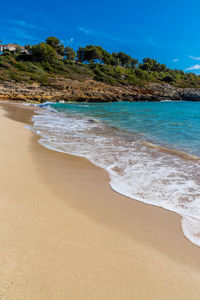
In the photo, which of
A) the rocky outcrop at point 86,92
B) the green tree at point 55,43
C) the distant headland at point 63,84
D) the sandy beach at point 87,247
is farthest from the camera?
the green tree at point 55,43

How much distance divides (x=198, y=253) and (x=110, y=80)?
4941 cm

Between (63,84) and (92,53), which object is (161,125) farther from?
(92,53)

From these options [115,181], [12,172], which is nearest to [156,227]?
[115,181]

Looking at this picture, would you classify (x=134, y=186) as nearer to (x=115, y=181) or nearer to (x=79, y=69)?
(x=115, y=181)

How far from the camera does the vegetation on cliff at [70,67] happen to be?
1575 inches

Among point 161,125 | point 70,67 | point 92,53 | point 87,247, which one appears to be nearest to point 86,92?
point 70,67

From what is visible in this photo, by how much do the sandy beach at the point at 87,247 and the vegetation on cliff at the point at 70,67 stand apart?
3680cm

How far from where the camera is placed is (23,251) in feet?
4.84

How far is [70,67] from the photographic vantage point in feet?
180

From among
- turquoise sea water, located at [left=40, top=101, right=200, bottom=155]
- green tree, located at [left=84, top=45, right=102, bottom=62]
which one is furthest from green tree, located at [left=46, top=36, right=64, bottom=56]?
turquoise sea water, located at [left=40, top=101, right=200, bottom=155]

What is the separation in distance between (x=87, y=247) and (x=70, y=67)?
194 ft

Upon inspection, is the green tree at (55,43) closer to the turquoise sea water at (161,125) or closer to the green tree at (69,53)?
the green tree at (69,53)

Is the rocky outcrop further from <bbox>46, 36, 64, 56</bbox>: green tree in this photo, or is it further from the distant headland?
<bbox>46, 36, 64, 56</bbox>: green tree

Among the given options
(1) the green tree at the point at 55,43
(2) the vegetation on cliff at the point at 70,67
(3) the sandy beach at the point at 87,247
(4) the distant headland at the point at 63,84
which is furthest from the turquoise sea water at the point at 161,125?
(1) the green tree at the point at 55,43
